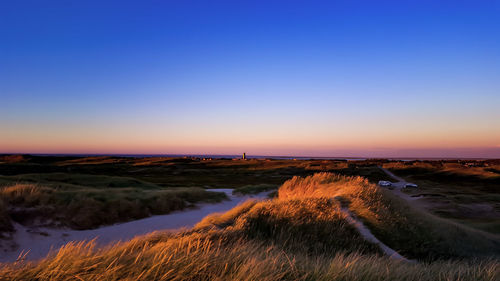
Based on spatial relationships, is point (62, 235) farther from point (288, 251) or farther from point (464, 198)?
point (464, 198)

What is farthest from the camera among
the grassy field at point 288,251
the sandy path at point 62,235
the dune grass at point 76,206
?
the dune grass at point 76,206

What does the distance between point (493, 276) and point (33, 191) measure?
16641mm

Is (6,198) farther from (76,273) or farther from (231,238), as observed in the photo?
(76,273)

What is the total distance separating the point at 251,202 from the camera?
10633 mm

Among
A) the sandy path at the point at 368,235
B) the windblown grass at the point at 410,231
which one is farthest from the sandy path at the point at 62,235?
the windblown grass at the point at 410,231

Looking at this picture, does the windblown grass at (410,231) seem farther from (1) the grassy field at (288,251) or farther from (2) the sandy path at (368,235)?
(2) the sandy path at (368,235)

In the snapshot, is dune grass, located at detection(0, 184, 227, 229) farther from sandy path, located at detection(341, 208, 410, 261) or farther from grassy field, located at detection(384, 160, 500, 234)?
grassy field, located at detection(384, 160, 500, 234)

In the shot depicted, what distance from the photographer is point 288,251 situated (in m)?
6.00

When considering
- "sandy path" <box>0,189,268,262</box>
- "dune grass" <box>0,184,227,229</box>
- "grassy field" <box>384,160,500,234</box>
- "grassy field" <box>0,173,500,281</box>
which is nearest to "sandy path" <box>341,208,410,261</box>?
"grassy field" <box>0,173,500,281</box>

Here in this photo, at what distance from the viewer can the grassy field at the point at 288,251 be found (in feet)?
10.3

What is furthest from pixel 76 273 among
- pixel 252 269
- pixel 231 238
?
pixel 231 238

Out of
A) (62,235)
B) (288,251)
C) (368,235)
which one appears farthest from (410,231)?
(62,235)

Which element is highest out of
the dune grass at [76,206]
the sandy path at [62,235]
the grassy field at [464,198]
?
the dune grass at [76,206]

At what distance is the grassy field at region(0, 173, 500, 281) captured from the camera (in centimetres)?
314
